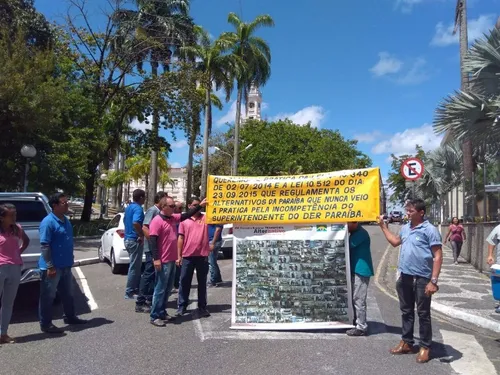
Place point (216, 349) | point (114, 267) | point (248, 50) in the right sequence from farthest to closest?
point (248, 50) → point (114, 267) → point (216, 349)

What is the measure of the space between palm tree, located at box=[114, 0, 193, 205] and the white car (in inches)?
516


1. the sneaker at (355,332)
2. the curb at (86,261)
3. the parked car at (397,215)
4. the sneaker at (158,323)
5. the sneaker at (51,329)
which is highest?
the parked car at (397,215)

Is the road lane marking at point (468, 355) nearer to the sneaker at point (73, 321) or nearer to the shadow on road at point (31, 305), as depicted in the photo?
the sneaker at point (73, 321)

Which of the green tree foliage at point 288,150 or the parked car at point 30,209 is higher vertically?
the green tree foliage at point 288,150

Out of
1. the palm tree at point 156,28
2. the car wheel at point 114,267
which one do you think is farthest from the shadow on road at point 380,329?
the palm tree at point 156,28

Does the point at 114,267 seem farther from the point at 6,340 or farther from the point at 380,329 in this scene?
the point at 380,329

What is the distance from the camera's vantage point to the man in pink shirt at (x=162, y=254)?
6.85m

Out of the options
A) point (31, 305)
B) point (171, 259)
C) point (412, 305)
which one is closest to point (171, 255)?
point (171, 259)

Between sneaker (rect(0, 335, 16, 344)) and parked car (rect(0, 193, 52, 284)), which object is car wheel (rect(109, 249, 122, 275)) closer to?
parked car (rect(0, 193, 52, 284))

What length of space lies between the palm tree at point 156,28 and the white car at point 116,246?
13.1m

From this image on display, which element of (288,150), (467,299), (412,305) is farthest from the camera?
(288,150)

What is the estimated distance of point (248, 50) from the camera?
3884 cm

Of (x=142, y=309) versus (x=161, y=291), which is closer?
(x=161, y=291)

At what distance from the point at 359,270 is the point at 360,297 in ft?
1.12
